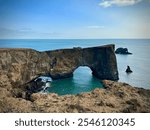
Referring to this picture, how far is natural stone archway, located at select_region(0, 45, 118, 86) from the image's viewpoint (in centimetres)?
391

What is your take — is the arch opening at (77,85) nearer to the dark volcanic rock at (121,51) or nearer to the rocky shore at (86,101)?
Answer: the rocky shore at (86,101)

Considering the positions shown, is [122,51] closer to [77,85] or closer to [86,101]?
[77,85]

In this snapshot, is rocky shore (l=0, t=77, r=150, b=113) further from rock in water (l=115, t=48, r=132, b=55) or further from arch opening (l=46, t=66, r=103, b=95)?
rock in water (l=115, t=48, r=132, b=55)

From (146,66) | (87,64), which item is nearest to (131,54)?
(146,66)

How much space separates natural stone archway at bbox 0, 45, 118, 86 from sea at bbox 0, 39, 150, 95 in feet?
0.43

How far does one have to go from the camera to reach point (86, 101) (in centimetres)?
321

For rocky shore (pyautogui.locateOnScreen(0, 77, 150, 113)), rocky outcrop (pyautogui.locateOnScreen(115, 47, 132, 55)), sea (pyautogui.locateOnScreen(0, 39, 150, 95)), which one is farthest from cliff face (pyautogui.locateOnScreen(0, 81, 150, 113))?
rocky outcrop (pyautogui.locateOnScreen(115, 47, 132, 55))

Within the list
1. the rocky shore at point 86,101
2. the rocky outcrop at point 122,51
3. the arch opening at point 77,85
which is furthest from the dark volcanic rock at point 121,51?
the rocky shore at point 86,101

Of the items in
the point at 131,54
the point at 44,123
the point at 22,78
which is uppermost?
the point at 131,54

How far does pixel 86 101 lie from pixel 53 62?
2.27 m

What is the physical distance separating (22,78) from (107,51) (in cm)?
113

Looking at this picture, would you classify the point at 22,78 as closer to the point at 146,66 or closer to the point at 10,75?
the point at 10,75

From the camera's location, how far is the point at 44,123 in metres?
3.00

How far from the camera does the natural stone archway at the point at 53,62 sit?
154 inches
